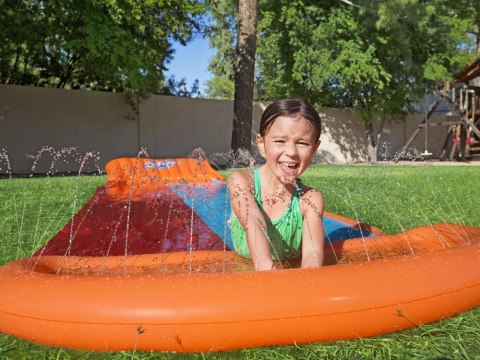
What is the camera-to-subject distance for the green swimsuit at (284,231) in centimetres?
275

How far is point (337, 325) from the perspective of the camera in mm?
1854

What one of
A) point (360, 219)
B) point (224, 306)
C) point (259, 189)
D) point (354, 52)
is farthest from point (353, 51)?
point (224, 306)

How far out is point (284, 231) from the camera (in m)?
2.76

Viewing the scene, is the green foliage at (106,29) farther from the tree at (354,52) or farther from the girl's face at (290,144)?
the girl's face at (290,144)

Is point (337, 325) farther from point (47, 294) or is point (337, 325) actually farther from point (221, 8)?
point (221, 8)

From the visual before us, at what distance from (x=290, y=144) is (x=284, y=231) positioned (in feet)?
1.66

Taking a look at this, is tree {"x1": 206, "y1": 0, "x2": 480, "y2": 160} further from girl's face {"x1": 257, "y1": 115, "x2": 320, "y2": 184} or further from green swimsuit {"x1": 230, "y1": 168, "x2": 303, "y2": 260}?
girl's face {"x1": 257, "y1": 115, "x2": 320, "y2": 184}

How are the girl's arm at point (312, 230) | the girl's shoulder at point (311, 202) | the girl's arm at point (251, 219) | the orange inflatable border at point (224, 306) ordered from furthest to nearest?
1. the girl's shoulder at point (311, 202)
2. the girl's arm at point (312, 230)
3. the girl's arm at point (251, 219)
4. the orange inflatable border at point (224, 306)

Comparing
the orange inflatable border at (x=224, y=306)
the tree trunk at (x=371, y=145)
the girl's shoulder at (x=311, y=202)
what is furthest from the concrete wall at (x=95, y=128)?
the orange inflatable border at (x=224, y=306)

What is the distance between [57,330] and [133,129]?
49.5 ft

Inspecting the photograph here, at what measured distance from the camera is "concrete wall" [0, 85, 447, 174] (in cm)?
1409

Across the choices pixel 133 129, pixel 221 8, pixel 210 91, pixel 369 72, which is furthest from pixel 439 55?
pixel 210 91

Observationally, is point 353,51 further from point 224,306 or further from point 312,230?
point 224,306

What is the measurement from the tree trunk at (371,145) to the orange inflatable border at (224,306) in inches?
751
